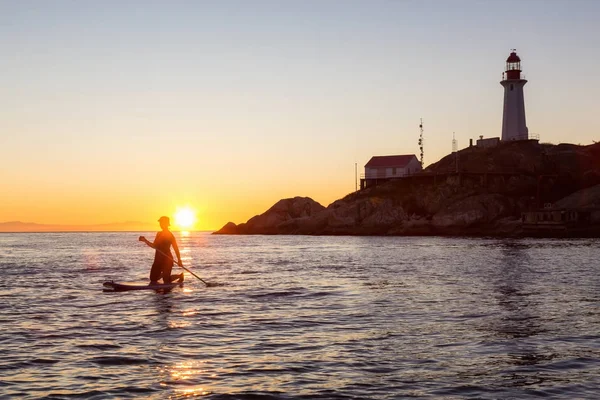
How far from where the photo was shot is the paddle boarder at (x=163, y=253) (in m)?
31.5

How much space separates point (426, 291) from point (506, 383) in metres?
18.1

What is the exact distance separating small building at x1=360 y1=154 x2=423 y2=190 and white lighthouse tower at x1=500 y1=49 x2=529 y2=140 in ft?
70.8

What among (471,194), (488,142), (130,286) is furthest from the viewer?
(488,142)

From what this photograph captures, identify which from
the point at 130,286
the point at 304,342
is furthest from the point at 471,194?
the point at 304,342

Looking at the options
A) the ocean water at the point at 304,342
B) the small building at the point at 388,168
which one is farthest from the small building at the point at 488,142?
the ocean water at the point at 304,342

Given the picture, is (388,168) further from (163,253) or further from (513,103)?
(163,253)

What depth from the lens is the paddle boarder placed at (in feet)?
103

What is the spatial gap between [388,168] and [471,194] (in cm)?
2693

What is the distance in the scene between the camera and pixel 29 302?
1080 inches

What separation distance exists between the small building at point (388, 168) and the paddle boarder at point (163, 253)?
117 meters

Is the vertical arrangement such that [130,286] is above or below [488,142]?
below

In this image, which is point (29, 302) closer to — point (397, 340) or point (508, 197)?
point (397, 340)

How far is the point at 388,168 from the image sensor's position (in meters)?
150

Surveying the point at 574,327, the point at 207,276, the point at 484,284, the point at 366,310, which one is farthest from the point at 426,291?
the point at 207,276
